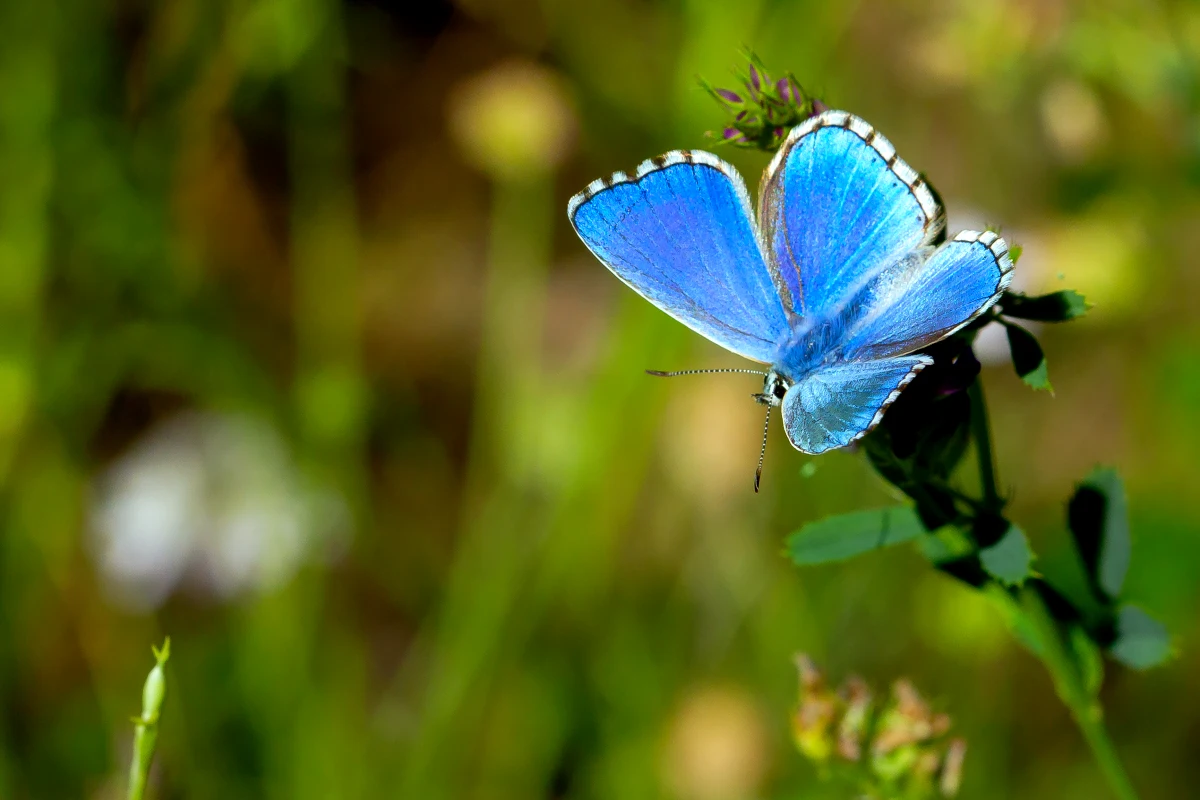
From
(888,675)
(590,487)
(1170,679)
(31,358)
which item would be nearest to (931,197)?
(590,487)

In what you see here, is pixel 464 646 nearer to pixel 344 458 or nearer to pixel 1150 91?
pixel 344 458

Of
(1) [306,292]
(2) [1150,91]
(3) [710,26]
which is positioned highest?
(3) [710,26]

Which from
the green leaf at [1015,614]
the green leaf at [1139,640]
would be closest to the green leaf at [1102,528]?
the green leaf at [1139,640]

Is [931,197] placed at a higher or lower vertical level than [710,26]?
lower

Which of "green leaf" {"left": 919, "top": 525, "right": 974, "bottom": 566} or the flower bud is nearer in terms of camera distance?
the flower bud

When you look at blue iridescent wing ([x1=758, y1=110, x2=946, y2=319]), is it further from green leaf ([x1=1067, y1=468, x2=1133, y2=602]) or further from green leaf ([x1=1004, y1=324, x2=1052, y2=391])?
green leaf ([x1=1067, y1=468, x2=1133, y2=602])

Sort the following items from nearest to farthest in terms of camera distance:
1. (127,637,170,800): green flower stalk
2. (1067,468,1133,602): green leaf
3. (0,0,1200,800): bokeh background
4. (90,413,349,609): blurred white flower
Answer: (127,637,170,800): green flower stalk < (1067,468,1133,602): green leaf < (0,0,1200,800): bokeh background < (90,413,349,609): blurred white flower

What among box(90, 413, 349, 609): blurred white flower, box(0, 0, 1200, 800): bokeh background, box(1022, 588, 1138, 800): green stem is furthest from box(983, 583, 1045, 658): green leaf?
box(90, 413, 349, 609): blurred white flower
